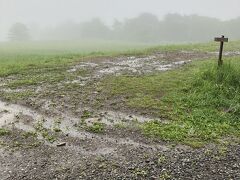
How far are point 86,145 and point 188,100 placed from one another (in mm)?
6534

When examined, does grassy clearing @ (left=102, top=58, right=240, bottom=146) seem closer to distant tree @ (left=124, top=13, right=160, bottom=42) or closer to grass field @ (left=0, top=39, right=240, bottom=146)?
grass field @ (left=0, top=39, right=240, bottom=146)

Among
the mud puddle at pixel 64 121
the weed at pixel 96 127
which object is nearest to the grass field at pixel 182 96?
the mud puddle at pixel 64 121

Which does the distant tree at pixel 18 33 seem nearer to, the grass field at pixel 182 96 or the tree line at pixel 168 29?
the tree line at pixel 168 29

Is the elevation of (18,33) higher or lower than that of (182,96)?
higher

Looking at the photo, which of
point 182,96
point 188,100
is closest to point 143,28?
point 182,96

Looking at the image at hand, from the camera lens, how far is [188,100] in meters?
17.1

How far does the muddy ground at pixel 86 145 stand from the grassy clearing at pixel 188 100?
70 centimetres

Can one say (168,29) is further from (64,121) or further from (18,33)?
(64,121)

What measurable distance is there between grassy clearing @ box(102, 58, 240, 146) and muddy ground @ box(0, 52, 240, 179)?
2.29 ft

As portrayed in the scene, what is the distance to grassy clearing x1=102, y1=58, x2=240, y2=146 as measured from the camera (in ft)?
45.1

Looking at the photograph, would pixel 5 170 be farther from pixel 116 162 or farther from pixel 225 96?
pixel 225 96

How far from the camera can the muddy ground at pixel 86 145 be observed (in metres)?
10.8

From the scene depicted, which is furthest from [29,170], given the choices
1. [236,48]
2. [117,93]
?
[236,48]

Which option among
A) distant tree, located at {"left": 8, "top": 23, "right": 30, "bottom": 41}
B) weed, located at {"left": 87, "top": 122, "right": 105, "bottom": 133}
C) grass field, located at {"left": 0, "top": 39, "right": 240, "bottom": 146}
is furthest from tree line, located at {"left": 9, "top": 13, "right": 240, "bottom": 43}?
weed, located at {"left": 87, "top": 122, "right": 105, "bottom": 133}
